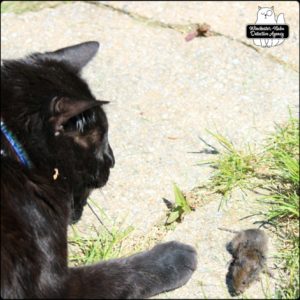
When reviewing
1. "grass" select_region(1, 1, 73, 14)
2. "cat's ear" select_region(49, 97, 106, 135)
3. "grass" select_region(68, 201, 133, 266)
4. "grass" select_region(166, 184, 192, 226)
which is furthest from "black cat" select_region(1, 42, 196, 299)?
"grass" select_region(1, 1, 73, 14)

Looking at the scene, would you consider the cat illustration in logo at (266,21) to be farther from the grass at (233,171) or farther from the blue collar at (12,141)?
the blue collar at (12,141)

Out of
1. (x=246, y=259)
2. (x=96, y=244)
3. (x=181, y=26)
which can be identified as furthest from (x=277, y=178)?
(x=181, y=26)

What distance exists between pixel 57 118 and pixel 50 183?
0.28 meters

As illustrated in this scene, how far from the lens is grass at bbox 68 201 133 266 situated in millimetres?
2984

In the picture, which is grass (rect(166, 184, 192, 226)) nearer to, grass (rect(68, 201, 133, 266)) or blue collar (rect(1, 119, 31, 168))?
grass (rect(68, 201, 133, 266))

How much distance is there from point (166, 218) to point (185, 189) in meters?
0.22

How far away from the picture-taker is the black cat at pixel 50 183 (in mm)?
2412

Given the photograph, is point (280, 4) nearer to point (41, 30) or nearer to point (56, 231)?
point (41, 30)

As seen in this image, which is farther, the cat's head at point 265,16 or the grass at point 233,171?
the cat's head at point 265,16

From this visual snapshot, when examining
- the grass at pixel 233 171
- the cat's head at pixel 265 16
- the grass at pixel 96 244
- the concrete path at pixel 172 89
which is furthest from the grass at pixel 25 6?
the grass at pixel 96 244

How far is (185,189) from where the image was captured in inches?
131

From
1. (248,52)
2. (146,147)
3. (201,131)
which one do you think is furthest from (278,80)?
(146,147)

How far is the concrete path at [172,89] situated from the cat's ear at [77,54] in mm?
753

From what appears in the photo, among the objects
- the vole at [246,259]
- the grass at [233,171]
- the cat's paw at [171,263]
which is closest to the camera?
the vole at [246,259]
